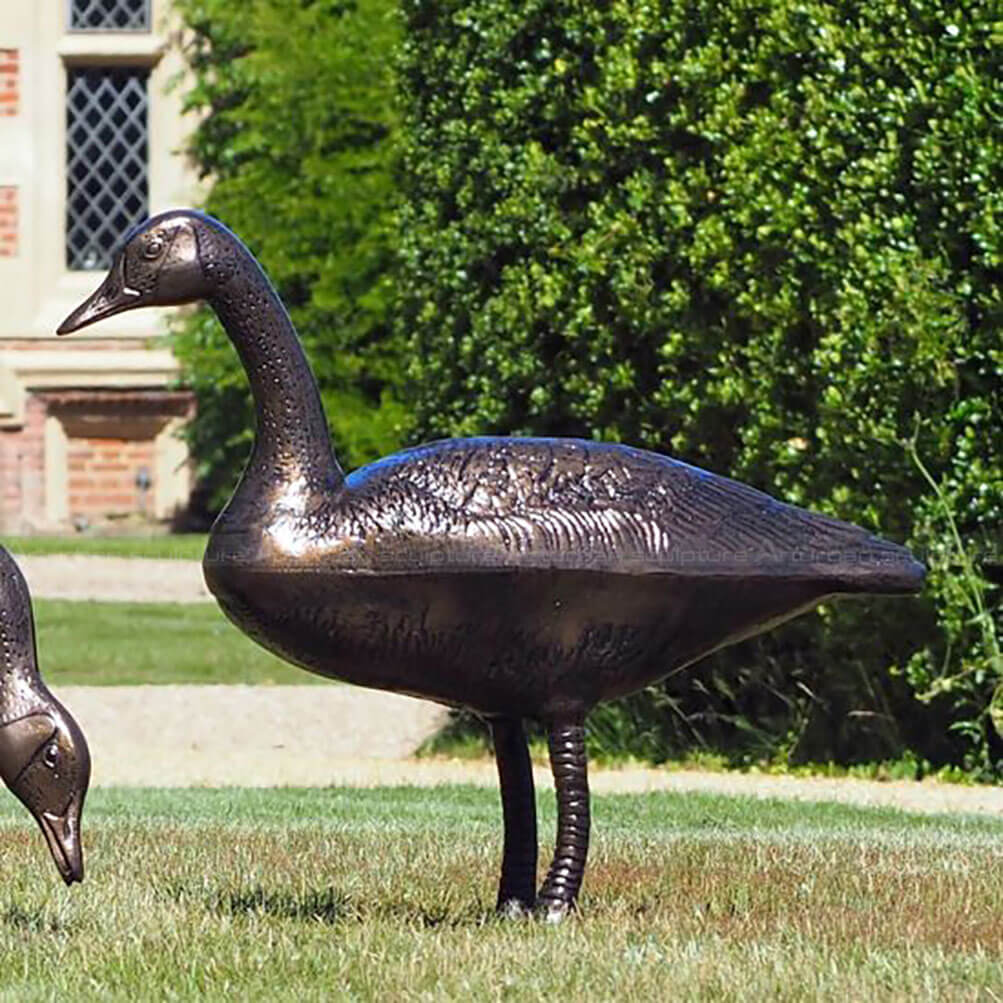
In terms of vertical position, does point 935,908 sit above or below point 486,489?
below

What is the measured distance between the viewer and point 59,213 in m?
24.9

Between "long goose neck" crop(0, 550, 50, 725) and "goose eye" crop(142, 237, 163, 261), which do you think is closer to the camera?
"long goose neck" crop(0, 550, 50, 725)

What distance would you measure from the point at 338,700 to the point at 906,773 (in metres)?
4.75

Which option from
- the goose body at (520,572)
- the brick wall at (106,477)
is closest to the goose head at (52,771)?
the goose body at (520,572)

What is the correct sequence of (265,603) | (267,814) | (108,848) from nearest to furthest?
(265,603) → (108,848) → (267,814)

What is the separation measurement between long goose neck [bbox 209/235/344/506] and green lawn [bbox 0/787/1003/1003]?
41.4 inches

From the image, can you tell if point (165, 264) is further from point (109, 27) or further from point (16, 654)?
point (109, 27)

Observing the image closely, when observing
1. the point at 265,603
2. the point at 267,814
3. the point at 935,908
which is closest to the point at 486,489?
the point at 265,603

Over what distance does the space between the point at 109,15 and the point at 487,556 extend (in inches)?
776

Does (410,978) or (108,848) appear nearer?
(410,978)

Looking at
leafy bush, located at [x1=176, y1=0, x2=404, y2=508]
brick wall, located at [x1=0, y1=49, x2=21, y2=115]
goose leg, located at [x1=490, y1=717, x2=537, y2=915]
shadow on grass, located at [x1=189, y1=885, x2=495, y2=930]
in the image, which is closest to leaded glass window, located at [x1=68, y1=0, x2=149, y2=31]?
brick wall, located at [x1=0, y1=49, x2=21, y2=115]

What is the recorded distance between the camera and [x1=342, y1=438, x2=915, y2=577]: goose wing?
6.19m

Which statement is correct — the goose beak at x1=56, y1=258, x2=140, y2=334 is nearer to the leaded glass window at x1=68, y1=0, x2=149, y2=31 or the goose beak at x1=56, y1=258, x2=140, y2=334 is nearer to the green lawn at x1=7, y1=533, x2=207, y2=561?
the green lawn at x1=7, y1=533, x2=207, y2=561

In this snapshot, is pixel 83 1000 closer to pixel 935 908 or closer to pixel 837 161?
pixel 935 908
